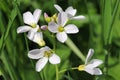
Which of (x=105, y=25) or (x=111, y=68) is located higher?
(x=105, y=25)

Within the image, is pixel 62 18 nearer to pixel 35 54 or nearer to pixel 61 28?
pixel 61 28

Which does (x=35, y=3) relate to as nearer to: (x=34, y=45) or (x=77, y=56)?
(x=34, y=45)

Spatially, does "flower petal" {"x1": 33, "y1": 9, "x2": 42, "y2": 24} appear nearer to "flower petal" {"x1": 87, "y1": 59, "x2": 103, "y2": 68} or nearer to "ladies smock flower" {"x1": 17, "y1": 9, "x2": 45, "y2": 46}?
"ladies smock flower" {"x1": 17, "y1": 9, "x2": 45, "y2": 46}

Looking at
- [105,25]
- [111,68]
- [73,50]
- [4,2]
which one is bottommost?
[111,68]

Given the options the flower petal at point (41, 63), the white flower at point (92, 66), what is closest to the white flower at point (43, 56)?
the flower petal at point (41, 63)

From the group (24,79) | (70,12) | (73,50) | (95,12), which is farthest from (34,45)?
(70,12)

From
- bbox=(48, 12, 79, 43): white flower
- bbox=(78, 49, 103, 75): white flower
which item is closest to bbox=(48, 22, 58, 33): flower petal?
bbox=(48, 12, 79, 43): white flower

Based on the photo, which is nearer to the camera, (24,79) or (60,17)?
(60,17)
